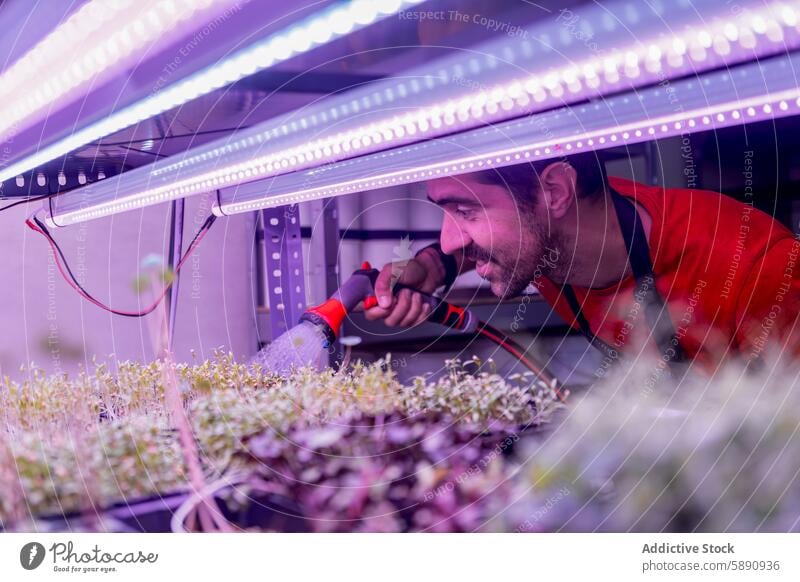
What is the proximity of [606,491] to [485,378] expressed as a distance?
0.25m

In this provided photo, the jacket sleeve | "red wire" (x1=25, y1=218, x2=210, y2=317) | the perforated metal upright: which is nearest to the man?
the jacket sleeve

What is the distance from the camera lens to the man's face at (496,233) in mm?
1041

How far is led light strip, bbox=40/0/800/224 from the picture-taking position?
938mm

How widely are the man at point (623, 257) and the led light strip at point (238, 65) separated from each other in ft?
0.84

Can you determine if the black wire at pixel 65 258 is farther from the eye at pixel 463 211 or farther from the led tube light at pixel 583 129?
the eye at pixel 463 211

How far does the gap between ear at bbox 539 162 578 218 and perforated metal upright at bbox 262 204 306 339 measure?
385 mm

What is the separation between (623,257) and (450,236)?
0.26m

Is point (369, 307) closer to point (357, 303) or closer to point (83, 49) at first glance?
point (357, 303)

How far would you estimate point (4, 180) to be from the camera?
112cm

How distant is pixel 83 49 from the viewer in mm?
1042

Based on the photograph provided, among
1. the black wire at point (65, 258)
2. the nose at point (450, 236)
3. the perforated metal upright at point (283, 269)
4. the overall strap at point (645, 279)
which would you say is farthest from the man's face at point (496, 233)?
the black wire at point (65, 258)

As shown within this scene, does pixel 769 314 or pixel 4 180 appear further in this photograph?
pixel 4 180
